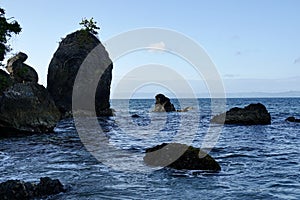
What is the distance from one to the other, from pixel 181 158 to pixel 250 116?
27.2m

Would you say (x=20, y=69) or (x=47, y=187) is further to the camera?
(x=20, y=69)

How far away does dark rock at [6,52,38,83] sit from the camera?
5113cm

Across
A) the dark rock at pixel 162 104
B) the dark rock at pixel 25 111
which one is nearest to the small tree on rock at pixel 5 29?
the dark rock at pixel 25 111

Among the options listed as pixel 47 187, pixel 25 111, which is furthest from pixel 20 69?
pixel 47 187

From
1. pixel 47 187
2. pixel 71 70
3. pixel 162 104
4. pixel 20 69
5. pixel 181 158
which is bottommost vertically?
pixel 47 187

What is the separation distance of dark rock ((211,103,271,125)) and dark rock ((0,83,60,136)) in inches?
845

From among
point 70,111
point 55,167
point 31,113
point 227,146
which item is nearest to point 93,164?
point 55,167

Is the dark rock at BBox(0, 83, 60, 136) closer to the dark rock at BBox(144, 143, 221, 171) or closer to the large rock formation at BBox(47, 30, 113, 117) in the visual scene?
the dark rock at BBox(144, 143, 221, 171)

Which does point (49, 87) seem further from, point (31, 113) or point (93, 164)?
point (93, 164)

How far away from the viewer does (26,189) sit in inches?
396

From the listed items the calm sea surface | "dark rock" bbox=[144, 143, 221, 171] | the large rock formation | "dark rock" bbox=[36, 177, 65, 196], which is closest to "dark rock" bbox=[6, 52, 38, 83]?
the large rock formation

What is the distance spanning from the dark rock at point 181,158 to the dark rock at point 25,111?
12800 millimetres

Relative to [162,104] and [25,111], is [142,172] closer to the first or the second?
[25,111]

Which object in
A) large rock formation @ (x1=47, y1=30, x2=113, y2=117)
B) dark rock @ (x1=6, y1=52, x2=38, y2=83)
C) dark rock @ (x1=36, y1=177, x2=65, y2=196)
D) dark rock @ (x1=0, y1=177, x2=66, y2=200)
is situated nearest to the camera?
dark rock @ (x1=0, y1=177, x2=66, y2=200)
